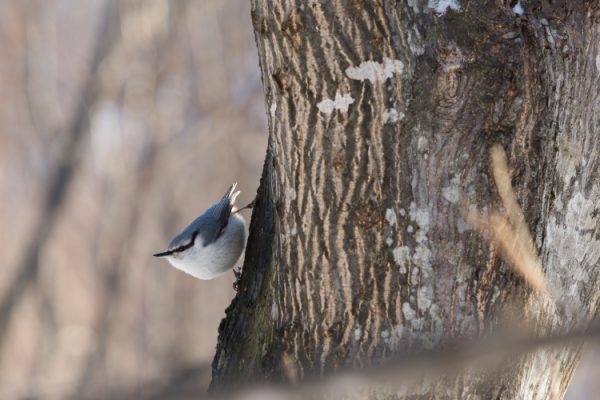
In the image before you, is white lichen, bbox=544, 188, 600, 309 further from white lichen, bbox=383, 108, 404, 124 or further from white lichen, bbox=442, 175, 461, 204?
white lichen, bbox=383, 108, 404, 124

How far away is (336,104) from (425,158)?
0.77 feet

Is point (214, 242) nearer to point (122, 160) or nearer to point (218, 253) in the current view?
point (218, 253)

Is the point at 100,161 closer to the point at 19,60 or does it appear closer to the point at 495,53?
the point at 19,60

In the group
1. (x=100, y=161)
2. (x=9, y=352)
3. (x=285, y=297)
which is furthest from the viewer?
(x=100, y=161)

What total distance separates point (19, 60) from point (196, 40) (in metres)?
1.84

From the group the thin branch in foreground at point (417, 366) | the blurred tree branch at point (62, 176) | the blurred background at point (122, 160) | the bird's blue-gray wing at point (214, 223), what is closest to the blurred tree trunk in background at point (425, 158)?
the thin branch in foreground at point (417, 366)

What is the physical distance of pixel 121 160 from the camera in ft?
26.0

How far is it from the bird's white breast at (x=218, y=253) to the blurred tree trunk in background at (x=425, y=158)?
7.51 ft

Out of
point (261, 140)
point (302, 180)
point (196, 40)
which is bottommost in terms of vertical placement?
point (302, 180)

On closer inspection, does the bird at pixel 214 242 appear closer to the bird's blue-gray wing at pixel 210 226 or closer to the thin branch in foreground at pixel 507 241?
the bird's blue-gray wing at pixel 210 226

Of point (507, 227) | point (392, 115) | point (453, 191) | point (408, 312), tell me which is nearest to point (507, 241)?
point (507, 227)

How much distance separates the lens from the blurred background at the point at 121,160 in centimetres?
757

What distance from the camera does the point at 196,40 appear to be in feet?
27.0

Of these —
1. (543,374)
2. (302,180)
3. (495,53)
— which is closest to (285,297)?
(302,180)
